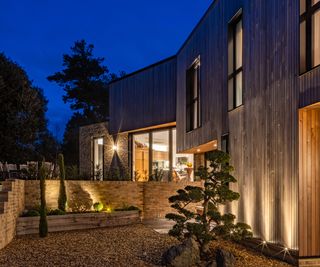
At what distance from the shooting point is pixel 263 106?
758 centimetres

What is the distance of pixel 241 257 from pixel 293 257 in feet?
3.33

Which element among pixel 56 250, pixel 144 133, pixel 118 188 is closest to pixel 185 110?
pixel 118 188

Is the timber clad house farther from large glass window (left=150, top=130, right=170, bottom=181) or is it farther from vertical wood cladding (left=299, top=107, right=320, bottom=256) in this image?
large glass window (left=150, top=130, right=170, bottom=181)

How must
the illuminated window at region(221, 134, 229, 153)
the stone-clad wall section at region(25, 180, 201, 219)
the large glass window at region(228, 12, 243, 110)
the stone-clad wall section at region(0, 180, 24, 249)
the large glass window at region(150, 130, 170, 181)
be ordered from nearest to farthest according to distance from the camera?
the stone-clad wall section at region(0, 180, 24, 249), the large glass window at region(228, 12, 243, 110), the illuminated window at region(221, 134, 229, 153), the stone-clad wall section at region(25, 180, 201, 219), the large glass window at region(150, 130, 170, 181)

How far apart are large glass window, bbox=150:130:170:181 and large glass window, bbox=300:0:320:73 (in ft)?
36.4

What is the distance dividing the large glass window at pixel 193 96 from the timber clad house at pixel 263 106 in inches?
1.4

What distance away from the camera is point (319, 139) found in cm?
635

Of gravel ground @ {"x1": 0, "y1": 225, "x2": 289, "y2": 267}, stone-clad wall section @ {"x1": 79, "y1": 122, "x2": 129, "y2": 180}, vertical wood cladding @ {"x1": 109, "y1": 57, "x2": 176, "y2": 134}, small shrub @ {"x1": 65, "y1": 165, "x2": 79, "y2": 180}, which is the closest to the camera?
gravel ground @ {"x1": 0, "y1": 225, "x2": 289, "y2": 267}

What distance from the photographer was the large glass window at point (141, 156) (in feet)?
59.3

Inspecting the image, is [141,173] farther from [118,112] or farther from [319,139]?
[319,139]

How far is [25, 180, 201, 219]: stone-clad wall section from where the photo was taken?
36.5 ft

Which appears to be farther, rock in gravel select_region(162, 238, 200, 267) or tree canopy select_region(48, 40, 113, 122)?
tree canopy select_region(48, 40, 113, 122)

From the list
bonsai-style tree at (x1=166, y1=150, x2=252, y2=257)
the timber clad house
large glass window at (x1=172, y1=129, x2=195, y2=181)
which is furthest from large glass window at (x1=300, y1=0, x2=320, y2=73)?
large glass window at (x1=172, y1=129, x2=195, y2=181)

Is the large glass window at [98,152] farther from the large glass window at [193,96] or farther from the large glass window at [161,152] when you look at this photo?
the large glass window at [193,96]
